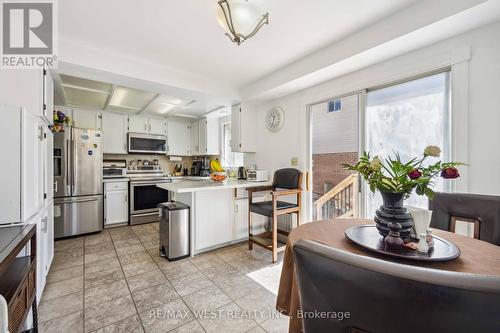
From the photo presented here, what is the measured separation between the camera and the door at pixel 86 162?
338 cm

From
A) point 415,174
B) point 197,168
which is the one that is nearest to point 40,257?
point 415,174

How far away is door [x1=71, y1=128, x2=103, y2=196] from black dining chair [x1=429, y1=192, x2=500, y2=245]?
14.2ft

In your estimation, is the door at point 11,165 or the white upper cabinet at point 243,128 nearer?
the door at point 11,165

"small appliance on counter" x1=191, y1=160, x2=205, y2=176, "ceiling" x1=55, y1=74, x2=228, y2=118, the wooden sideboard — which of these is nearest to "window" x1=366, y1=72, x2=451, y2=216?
"ceiling" x1=55, y1=74, x2=228, y2=118

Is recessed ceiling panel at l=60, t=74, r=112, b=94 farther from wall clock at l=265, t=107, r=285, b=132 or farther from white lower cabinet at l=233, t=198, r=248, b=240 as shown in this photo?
white lower cabinet at l=233, t=198, r=248, b=240

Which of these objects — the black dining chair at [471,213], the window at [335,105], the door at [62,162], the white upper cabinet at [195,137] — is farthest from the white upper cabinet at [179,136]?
the black dining chair at [471,213]

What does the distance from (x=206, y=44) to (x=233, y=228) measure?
2.32 m

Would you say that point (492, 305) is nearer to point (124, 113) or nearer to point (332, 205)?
point (332, 205)

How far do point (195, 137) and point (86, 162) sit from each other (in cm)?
228

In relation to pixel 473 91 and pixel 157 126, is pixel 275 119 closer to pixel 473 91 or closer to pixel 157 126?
pixel 473 91

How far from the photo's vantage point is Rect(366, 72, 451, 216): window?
1.88 meters

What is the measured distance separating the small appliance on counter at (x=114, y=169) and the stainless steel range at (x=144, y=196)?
0.56 ft

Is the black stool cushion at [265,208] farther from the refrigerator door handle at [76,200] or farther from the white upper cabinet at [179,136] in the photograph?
the white upper cabinet at [179,136]

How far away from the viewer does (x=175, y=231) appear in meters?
2.60
